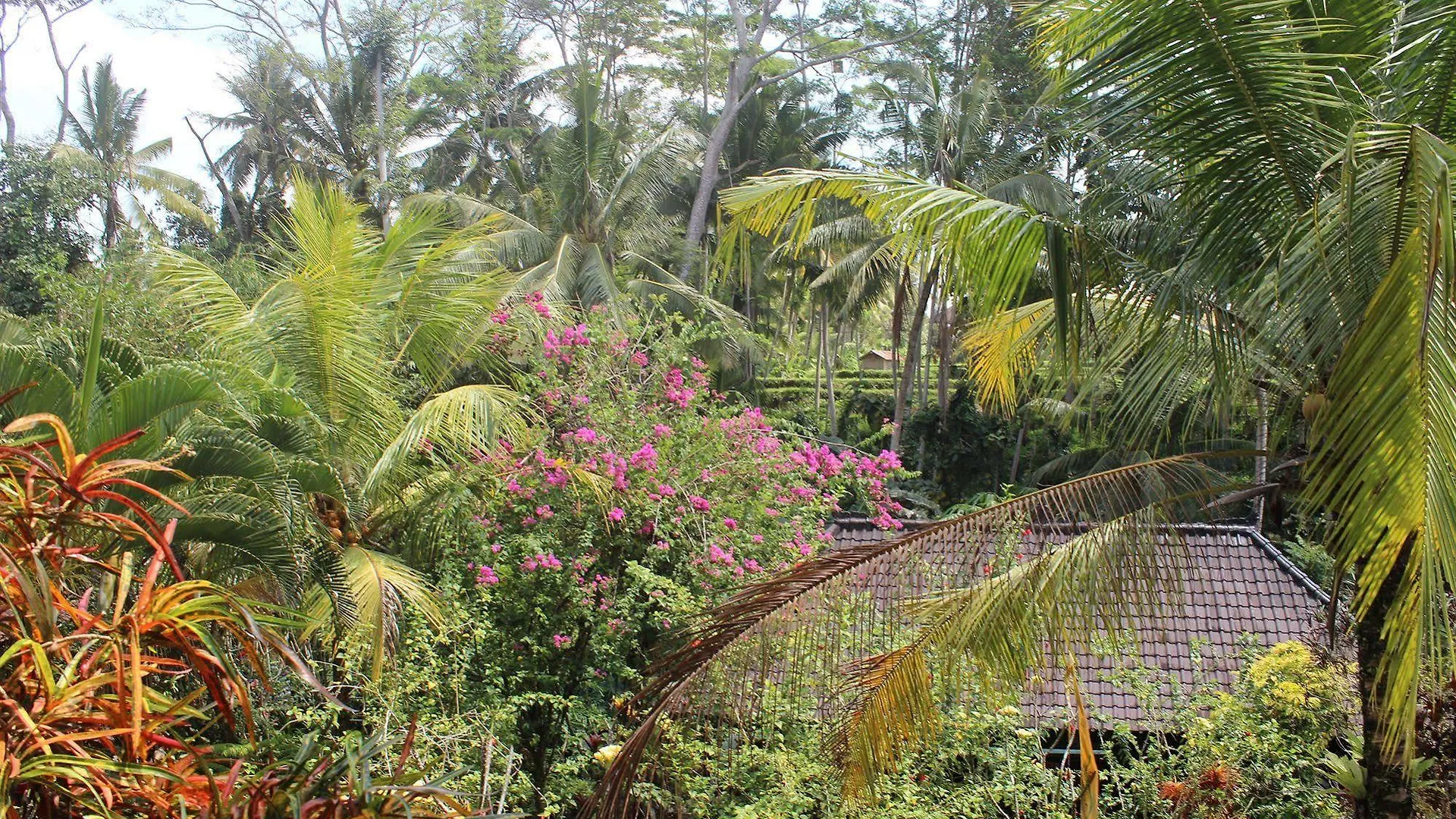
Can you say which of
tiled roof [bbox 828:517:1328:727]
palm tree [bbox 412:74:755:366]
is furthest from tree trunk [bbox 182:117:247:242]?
tiled roof [bbox 828:517:1328:727]

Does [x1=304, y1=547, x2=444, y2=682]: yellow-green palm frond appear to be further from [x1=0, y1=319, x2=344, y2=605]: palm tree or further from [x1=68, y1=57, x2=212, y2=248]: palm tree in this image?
[x1=68, y1=57, x2=212, y2=248]: palm tree

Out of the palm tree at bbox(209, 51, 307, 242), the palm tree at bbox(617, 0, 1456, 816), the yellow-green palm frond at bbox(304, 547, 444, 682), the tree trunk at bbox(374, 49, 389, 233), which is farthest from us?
the palm tree at bbox(209, 51, 307, 242)

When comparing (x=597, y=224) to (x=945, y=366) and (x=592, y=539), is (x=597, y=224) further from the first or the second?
(x=592, y=539)

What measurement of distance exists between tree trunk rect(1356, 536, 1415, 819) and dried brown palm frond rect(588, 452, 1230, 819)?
2.17 ft

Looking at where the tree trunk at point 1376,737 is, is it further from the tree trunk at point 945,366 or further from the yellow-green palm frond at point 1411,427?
the tree trunk at point 945,366

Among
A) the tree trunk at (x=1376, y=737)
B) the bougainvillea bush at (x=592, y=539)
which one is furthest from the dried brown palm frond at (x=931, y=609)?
the bougainvillea bush at (x=592, y=539)

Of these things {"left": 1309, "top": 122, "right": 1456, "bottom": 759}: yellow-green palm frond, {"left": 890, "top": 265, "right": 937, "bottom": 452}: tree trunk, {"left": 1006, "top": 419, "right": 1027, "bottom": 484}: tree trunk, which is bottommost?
{"left": 1006, "top": 419, "right": 1027, "bottom": 484}: tree trunk

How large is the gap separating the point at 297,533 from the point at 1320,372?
499 cm

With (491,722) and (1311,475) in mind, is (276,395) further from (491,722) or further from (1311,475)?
(1311,475)

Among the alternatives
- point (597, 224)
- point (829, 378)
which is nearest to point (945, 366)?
point (829, 378)

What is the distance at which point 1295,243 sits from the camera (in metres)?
4.00

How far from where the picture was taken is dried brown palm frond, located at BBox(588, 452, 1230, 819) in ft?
13.9

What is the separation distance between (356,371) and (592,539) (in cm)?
190

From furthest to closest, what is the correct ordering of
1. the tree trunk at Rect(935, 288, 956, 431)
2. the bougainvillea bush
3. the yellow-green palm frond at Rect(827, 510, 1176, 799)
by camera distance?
the tree trunk at Rect(935, 288, 956, 431) → the bougainvillea bush → the yellow-green palm frond at Rect(827, 510, 1176, 799)
